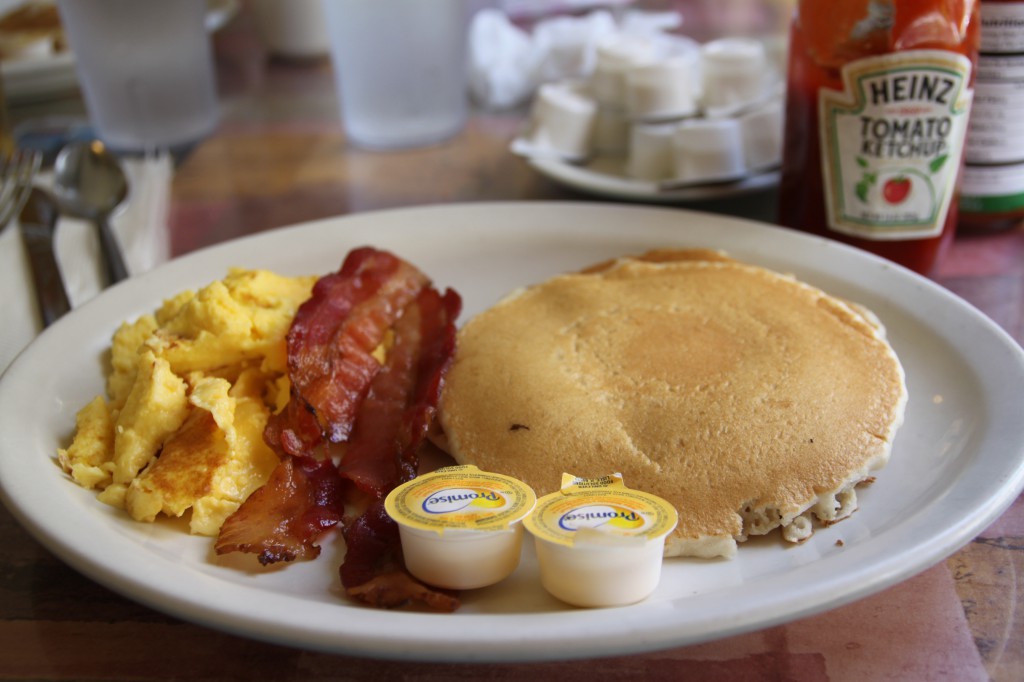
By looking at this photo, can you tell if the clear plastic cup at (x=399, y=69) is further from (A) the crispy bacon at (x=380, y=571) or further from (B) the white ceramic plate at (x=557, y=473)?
(A) the crispy bacon at (x=380, y=571)

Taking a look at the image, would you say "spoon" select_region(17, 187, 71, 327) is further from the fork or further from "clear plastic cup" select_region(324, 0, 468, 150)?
"clear plastic cup" select_region(324, 0, 468, 150)

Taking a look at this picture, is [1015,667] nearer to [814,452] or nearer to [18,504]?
[814,452]

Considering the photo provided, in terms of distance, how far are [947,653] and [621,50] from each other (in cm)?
189

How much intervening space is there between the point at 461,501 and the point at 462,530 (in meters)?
0.06

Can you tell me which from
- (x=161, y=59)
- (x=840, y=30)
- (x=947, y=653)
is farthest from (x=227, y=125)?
(x=947, y=653)

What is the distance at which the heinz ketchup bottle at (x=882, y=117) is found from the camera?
5.55 ft

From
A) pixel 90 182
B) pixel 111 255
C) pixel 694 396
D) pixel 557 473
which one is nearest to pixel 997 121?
pixel 694 396

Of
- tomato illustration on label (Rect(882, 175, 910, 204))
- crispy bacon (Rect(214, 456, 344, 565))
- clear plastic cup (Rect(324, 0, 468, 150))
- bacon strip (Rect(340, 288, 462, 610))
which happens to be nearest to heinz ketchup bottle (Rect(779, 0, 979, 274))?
tomato illustration on label (Rect(882, 175, 910, 204))

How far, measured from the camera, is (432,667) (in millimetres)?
1100

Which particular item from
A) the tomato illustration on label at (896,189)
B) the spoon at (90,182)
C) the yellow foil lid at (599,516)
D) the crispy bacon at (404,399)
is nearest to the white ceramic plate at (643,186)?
the tomato illustration on label at (896,189)

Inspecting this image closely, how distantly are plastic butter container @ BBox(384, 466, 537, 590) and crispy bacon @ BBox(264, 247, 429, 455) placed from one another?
0.95 feet

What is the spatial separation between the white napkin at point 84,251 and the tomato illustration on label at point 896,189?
1666 millimetres

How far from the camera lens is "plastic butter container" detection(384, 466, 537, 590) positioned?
108cm

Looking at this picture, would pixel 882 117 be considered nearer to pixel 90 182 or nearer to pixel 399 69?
pixel 399 69
